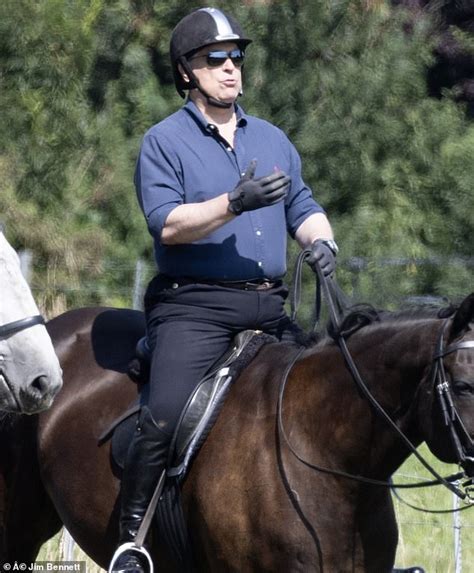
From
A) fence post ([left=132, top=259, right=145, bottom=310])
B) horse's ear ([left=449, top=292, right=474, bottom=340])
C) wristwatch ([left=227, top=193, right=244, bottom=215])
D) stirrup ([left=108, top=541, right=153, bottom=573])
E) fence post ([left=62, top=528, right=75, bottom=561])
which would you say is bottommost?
fence post ([left=62, top=528, right=75, bottom=561])

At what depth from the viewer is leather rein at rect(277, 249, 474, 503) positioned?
13.0ft

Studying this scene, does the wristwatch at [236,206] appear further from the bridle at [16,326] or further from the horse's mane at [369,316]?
the bridle at [16,326]

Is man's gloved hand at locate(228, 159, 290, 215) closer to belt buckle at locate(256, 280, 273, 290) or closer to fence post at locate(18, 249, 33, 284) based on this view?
belt buckle at locate(256, 280, 273, 290)

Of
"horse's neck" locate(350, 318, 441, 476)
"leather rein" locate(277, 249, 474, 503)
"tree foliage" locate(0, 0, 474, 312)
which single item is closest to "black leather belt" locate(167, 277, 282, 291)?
"leather rein" locate(277, 249, 474, 503)

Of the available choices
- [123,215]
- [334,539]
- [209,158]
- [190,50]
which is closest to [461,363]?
[334,539]

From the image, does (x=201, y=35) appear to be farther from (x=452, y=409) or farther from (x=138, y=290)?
(x=138, y=290)

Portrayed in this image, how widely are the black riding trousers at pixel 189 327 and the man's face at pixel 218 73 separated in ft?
2.52

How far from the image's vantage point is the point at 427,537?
23.9 feet

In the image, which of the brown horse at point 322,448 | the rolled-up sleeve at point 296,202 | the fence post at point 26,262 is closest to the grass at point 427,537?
the rolled-up sleeve at point 296,202

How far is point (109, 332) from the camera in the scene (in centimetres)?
542

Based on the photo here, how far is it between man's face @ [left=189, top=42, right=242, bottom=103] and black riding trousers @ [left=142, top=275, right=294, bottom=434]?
770 mm

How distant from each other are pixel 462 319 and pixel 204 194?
119 cm

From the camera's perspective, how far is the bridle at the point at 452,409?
393cm

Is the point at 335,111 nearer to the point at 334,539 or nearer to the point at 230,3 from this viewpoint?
the point at 230,3
